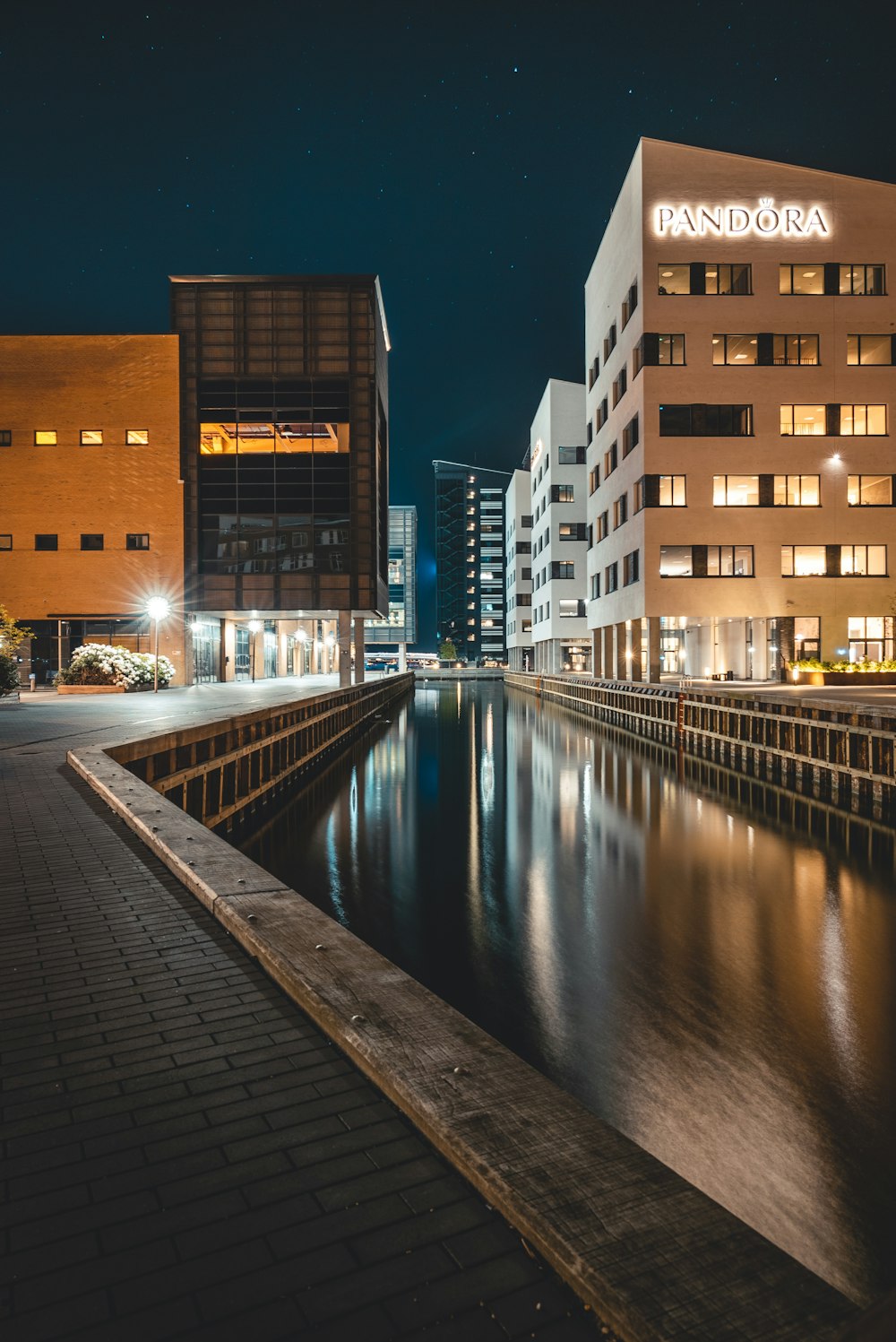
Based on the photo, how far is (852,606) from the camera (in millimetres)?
43062

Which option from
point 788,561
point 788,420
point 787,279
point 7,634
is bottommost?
point 7,634

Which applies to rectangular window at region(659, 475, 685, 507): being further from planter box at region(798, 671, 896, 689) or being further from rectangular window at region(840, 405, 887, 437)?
planter box at region(798, 671, 896, 689)

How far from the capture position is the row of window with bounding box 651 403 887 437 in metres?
44.0

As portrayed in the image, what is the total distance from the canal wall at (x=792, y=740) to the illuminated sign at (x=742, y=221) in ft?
86.4

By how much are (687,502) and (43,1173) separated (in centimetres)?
4449

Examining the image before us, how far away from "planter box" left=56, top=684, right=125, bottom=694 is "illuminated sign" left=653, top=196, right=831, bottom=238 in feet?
123

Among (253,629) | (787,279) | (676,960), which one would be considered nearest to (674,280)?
(787,279)

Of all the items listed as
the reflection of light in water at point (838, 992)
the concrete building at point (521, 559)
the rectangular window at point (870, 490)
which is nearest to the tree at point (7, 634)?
the reflection of light in water at point (838, 992)

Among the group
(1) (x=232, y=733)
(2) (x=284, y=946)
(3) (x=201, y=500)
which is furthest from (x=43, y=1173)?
(3) (x=201, y=500)

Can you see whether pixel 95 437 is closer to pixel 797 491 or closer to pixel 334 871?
pixel 797 491

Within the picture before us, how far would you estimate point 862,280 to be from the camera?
44.3 metres

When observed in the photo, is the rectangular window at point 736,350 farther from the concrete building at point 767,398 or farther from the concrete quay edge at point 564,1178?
the concrete quay edge at point 564,1178

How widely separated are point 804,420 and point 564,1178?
1902 inches

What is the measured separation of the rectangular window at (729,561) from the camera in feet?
142
